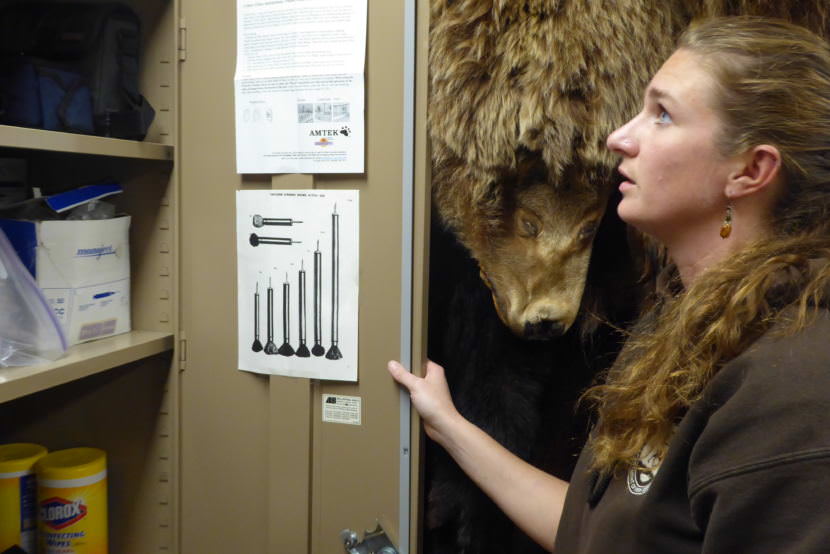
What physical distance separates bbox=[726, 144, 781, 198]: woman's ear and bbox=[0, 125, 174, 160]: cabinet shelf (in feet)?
3.74

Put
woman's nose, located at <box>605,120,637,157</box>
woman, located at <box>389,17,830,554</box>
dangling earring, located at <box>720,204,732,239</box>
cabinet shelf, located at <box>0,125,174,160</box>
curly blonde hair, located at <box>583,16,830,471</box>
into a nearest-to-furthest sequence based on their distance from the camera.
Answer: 1. woman, located at <box>389,17,830,554</box>
2. curly blonde hair, located at <box>583,16,830,471</box>
3. dangling earring, located at <box>720,204,732,239</box>
4. woman's nose, located at <box>605,120,637,157</box>
5. cabinet shelf, located at <box>0,125,174,160</box>

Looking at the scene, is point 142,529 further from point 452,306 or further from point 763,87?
point 763,87

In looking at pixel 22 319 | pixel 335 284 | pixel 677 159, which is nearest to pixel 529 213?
pixel 677 159

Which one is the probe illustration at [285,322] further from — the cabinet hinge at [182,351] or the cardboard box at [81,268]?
the cardboard box at [81,268]

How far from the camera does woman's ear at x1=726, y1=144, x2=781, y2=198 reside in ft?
2.79

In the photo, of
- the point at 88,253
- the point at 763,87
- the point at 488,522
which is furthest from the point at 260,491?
the point at 763,87

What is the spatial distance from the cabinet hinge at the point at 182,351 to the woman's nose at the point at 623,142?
3.30ft

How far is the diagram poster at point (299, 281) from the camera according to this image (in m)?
1.33

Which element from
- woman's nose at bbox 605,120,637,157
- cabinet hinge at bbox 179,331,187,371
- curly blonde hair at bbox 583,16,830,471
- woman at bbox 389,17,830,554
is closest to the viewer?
woman at bbox 389,17,830,554

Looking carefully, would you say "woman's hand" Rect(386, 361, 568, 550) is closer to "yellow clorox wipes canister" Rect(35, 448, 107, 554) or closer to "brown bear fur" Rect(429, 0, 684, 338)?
"brown bear fur" Rect(429, 0, 684, 338)

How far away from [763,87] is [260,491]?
1232mm

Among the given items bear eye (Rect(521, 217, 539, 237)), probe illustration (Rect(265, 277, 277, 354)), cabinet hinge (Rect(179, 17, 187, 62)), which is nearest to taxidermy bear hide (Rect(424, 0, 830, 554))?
bear eye (Rect(521, 217, 539, 237))

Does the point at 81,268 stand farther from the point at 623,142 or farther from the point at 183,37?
the point at 623,142

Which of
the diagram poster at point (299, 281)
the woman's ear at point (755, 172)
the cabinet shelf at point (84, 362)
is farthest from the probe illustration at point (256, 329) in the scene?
the woman's ear at point (755, 172)
